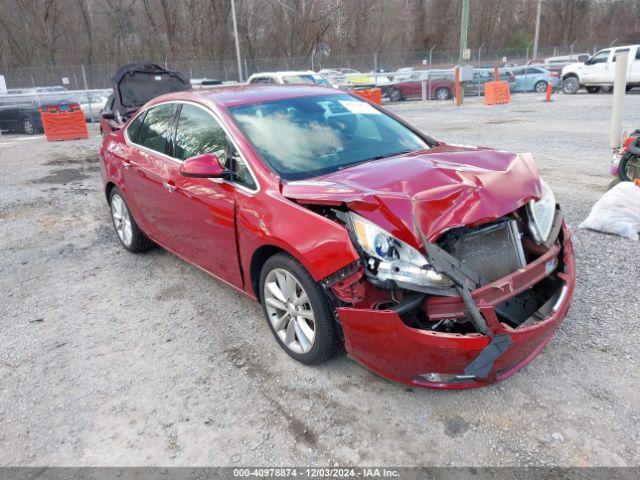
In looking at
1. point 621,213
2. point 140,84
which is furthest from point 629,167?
point 140,84

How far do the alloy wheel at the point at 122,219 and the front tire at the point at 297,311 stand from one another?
8.29 feet

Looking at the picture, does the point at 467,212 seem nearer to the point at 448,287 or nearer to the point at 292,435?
the point at 448,287

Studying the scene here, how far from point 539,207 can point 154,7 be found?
164 feet

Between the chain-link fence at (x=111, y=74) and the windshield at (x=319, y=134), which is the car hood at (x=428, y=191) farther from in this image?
the chain-link fence at (x=111, y=74)

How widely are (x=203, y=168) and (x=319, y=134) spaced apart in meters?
0.93

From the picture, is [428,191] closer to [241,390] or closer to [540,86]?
[241,390]

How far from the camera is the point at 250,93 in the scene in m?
4.06

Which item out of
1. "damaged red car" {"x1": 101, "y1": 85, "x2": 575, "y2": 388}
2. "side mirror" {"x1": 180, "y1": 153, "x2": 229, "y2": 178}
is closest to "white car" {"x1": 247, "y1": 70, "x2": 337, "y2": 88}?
"damaged red car" {"x1": 101, "y1": 85, "x2": 575, "y2": 388}

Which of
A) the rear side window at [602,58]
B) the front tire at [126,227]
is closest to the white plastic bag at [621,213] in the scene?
the front tire at [126,227]

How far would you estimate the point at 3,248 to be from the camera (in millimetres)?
5738

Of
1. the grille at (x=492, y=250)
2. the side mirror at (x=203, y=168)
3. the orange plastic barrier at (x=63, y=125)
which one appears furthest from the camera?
the orange plastic barrier at (x=63, y=125)

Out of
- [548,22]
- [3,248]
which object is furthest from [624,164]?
[548,22]

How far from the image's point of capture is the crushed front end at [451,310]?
2.43 metres

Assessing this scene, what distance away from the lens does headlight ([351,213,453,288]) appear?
2.51 meters
